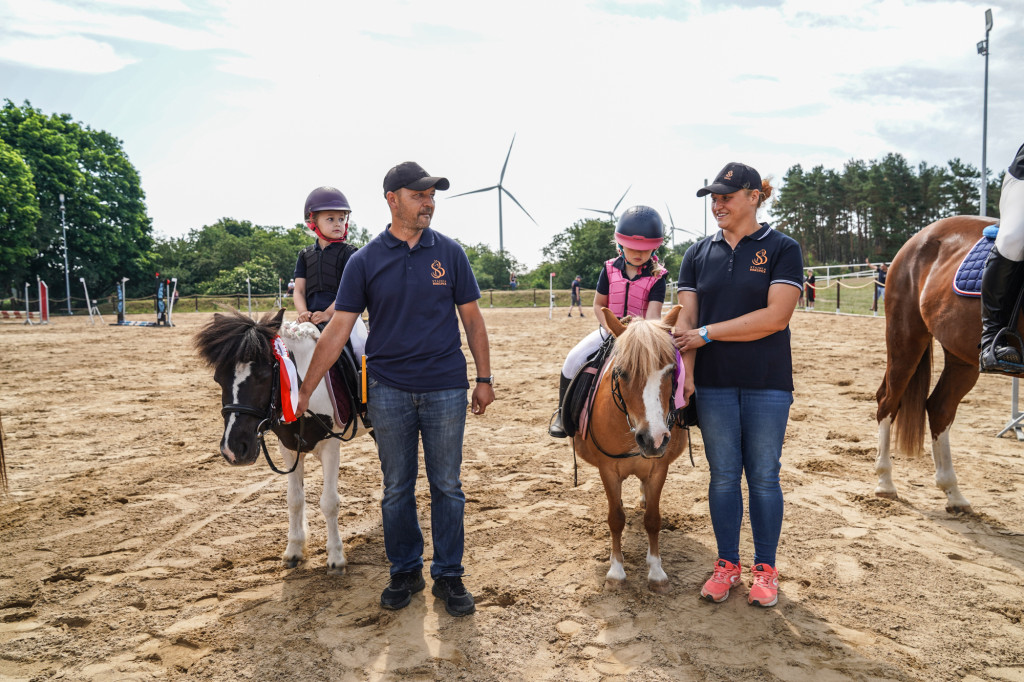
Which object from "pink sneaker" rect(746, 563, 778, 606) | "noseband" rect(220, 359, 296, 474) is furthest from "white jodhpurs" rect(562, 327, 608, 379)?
"noseband" rect(220, 359, 296, 474)

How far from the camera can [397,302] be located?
326 cm

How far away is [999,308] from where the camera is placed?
13.0 ft

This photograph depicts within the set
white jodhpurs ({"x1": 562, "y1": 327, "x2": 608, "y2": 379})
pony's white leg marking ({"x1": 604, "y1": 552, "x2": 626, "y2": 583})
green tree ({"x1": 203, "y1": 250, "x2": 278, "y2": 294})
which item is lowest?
pony's white leg marking ({"x1": 604, "y1": 552, "x2": 626, "y2": 583})

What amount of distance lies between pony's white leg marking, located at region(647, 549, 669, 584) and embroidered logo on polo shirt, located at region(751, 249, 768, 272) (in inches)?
69.4

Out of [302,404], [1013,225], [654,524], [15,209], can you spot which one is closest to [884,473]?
[1013,225]

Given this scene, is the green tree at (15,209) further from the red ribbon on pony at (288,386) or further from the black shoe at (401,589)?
the black shoe at (401,589)

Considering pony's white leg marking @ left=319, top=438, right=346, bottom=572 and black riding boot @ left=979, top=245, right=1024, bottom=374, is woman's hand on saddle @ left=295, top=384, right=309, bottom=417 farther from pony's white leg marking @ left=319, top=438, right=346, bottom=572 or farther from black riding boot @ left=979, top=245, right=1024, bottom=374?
black riding boot @ left=979, top=245, right=1024, bottom=374

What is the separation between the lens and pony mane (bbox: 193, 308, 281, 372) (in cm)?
336

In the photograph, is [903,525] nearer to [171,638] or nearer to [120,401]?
[171,638]

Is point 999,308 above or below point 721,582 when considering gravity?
above

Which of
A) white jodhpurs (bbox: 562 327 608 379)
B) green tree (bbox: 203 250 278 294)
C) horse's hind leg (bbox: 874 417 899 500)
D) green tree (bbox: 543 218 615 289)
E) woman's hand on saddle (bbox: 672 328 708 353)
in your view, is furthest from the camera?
green tree (bbox: 543 218 615 289)

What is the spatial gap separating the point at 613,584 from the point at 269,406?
88.0 inches

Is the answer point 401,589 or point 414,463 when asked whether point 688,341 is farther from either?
point 401,589

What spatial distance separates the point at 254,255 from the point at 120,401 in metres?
49.1
